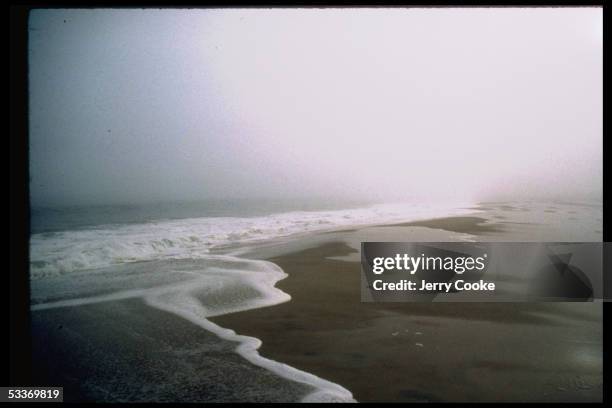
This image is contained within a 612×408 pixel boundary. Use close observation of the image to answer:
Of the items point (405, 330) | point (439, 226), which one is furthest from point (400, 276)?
point (439, 226)

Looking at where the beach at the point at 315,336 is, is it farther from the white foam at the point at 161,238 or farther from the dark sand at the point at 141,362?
the white foam at the point at 161,238

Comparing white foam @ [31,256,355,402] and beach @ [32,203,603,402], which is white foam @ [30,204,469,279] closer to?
beach @ [32,203,603,402]

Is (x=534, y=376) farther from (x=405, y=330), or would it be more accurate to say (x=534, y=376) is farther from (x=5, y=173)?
(x=5, y=173)

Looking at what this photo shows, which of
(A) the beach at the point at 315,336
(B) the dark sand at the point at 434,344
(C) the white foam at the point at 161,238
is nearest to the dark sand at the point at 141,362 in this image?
(A) the beach at the point at 315,336

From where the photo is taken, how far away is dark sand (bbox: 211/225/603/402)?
2.10m

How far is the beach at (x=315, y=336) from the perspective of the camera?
2115 millimetres

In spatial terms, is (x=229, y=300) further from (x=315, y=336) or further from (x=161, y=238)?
(x=161, y=238)

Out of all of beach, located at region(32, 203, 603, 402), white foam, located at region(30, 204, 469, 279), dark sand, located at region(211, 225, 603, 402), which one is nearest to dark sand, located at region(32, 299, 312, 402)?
beach, located at region(32, 203, 603, 402)

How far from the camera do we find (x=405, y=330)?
2545mm

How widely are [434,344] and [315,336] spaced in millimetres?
804

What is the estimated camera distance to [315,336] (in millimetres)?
2537

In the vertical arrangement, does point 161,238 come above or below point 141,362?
above

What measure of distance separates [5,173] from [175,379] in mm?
2024

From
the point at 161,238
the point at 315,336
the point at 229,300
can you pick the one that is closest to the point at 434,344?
the point at 315,336
